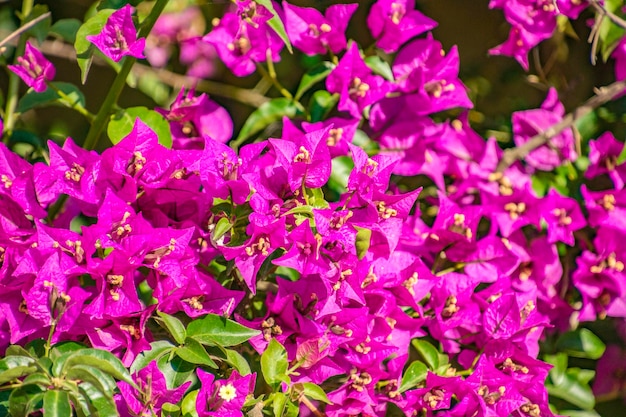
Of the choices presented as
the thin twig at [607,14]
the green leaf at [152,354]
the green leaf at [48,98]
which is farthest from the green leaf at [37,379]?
the thin twig at [607,14]

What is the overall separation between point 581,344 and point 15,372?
33.2 inches

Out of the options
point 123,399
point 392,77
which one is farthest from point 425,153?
point 123,399

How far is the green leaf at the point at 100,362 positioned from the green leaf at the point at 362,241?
301 millimetres

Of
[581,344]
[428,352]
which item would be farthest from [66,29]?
[581,344]

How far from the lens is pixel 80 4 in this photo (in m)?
1.99

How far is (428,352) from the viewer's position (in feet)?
3.84

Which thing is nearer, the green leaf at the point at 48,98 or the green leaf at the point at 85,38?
the green leaf at the point at 85,38

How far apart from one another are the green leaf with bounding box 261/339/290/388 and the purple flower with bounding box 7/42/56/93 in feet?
1.59

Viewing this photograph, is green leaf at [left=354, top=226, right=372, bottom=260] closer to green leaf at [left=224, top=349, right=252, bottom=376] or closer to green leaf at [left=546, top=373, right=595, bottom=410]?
green leaf at [left=224, top=349, right=252, bottom=376]

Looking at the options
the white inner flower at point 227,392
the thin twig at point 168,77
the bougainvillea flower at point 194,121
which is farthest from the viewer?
the thin twig at point 168,77

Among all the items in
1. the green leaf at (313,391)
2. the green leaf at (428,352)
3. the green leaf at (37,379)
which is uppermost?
the green leaf at (37,379)

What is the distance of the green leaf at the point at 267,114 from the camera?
4.14 ft

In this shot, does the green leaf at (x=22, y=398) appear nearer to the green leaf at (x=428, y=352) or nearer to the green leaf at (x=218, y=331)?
the green leaf at (x=218, y=331)

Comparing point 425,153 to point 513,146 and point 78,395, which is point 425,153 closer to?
point 513,146
